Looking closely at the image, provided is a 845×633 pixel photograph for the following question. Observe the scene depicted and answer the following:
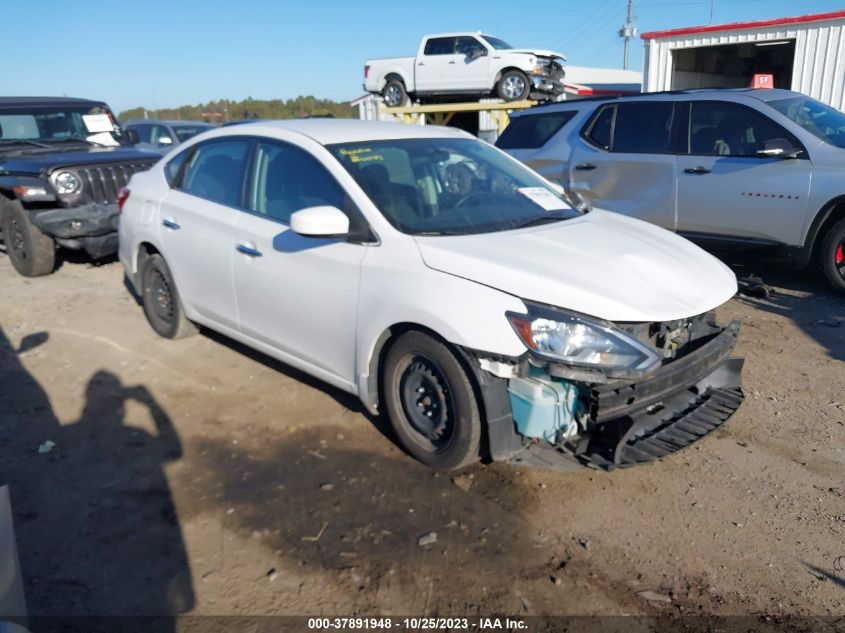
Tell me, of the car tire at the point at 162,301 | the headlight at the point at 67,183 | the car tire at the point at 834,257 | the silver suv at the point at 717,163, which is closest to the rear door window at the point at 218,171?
the car tire at the point at 162,301

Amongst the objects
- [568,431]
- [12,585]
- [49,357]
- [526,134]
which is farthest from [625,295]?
[526,134]

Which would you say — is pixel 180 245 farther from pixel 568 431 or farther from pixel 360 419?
pixel 568 431

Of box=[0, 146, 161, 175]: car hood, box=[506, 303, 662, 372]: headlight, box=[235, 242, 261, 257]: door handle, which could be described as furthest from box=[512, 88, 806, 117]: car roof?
box=[0, 146, 161, 175]: car hood

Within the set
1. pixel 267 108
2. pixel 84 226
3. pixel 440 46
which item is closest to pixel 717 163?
pixel 84 226

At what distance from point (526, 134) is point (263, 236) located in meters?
4.91

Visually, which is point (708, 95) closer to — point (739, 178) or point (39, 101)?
point (739, 178)

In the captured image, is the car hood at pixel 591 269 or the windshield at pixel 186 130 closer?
the car hood at pixel 591 269

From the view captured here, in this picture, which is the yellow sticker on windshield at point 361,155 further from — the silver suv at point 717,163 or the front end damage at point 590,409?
the silver suv at point 717,163

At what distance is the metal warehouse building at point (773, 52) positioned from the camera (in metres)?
13.4

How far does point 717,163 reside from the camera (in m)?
6.73

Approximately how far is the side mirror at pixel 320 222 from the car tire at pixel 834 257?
15.9 feet

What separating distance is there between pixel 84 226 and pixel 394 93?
32.5 feet

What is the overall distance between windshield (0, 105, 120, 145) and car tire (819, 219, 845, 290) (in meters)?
8.66

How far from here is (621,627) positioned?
2.59 meters
